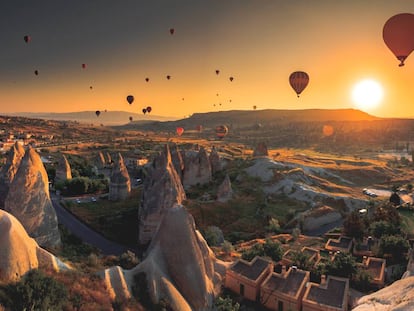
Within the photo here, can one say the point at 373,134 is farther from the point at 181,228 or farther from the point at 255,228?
the point at 181,228

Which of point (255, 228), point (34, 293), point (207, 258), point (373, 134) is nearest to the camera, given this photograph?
point (34, 293)

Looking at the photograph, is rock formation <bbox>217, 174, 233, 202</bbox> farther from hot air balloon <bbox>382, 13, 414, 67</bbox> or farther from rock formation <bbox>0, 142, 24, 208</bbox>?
hot air balloon <bbox>382, 13, 414, 67</bbox>

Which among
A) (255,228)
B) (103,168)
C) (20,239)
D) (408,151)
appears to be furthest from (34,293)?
(408,151)

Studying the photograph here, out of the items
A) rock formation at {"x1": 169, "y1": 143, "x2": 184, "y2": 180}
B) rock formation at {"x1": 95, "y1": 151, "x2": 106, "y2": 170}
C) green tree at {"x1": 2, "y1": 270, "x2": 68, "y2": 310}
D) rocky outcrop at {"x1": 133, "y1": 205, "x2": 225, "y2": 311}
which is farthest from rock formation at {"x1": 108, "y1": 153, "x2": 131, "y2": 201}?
green tree at {"x1": 2, "y1": 270, "x2": 68, "y2": 310}

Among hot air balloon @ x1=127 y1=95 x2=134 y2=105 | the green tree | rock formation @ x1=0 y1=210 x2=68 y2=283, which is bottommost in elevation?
the green tree

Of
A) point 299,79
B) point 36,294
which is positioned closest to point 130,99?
point 299,79

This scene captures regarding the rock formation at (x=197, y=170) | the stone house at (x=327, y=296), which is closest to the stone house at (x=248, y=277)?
the stone house at (x=327, y=296)

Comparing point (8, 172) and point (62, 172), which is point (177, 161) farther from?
point (8, 172)

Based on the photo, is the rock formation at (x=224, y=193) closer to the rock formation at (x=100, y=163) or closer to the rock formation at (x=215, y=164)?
the rock formation at (x=215, y=164)
